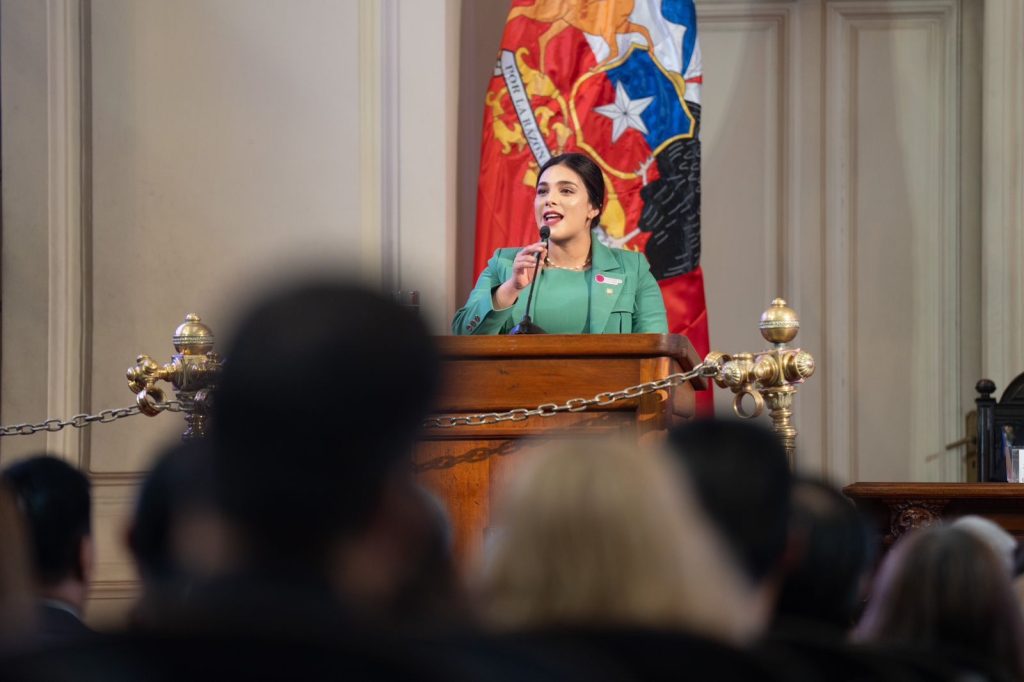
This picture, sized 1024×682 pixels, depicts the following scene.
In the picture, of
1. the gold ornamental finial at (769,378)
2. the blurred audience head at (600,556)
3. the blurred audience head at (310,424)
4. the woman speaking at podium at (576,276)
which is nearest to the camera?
the blurred audience head at (310,424)

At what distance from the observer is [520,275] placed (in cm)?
419

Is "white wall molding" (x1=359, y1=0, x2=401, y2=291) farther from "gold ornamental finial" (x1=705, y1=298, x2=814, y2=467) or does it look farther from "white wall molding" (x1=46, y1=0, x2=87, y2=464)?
"gold ornamental finial" (x1=705, y1=298, x2=814, y2=467)

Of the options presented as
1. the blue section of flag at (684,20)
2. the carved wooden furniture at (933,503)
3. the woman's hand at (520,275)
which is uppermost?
the blue section of flag at (684,20)

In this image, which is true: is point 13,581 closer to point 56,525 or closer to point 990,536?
point 56,525

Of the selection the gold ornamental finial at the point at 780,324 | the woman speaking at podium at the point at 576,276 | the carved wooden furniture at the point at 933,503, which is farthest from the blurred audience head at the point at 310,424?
the carved wooden furniture at the point at 933,503

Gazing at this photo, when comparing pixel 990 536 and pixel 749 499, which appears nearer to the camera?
pixel 749 499

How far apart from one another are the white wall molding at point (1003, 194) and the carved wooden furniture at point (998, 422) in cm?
33

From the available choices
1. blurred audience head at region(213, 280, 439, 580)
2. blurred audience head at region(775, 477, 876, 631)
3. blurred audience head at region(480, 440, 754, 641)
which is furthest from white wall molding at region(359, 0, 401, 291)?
blurred audience head at region(213, 280, 439, 580)

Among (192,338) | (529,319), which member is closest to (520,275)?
(529,319)

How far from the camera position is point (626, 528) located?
1.19 metres

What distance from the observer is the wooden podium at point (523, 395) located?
3.40 m

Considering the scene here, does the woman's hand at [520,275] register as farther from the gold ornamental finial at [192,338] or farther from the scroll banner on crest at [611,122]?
the scroll banner on crest at [611,122]

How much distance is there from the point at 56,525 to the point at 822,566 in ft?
3.43

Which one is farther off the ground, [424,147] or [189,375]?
[424,147]
